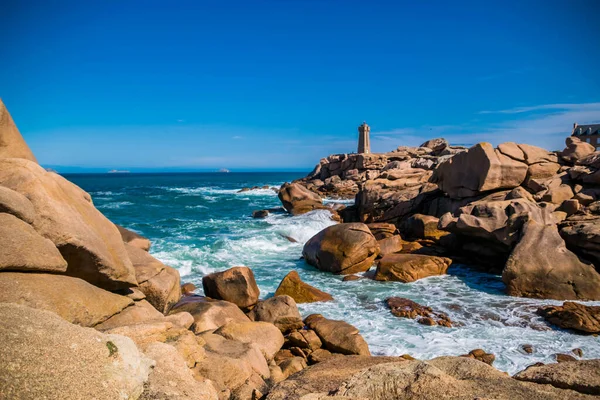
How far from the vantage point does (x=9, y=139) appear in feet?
26.9

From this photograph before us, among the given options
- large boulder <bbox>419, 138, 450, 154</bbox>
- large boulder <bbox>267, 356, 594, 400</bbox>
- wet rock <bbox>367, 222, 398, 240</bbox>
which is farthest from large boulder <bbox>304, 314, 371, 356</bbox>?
large boulder <bbox>419, 138, 450, 154</bbox>

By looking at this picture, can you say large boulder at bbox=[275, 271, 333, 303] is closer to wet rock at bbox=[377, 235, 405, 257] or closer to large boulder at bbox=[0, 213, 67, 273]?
wet rock at bbox=[377, 235, 405, 257]

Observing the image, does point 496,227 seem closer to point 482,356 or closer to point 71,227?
point 482,356

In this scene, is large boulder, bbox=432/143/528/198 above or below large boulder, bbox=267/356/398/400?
above

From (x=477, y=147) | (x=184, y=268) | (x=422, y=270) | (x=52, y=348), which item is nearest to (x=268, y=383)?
(x=52, y=348)

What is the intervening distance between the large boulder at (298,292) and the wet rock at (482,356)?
17.3 feet

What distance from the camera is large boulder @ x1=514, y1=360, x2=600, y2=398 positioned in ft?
12.1

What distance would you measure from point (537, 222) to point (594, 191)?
5924 mm

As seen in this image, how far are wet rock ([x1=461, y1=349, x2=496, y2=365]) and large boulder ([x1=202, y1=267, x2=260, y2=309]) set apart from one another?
629cm

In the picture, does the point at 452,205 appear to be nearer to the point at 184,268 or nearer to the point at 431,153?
the point at 184,268

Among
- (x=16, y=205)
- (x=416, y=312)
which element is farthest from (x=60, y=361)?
(x=416, y=312)

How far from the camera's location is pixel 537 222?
15000 millimetres

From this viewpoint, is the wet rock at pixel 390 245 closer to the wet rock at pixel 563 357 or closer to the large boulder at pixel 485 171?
the large boulder at pixel 485 171

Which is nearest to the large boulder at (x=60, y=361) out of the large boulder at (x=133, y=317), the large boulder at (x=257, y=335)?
the large boulder at (x=133, y=317)
